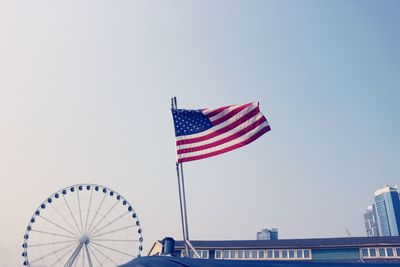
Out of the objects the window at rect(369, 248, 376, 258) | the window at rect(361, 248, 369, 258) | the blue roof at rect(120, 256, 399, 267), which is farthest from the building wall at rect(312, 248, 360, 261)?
the blue roof at rect(120, 256, 399, 267)

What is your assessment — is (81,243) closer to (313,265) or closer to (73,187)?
(73,187)

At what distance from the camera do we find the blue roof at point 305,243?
139ft

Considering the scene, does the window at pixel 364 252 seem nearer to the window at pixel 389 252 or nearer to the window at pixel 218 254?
the window at pixel 389 252

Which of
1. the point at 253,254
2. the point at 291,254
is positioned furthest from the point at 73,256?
the point at 291,254

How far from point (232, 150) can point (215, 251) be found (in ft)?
126

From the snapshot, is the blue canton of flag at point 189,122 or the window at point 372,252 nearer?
the blue canton of flag at point 189,122

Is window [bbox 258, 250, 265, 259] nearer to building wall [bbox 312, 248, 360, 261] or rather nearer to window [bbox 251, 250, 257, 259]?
window [bbox 251, 250, 257, 259]

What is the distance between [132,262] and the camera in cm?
495

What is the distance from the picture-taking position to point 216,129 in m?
13.5

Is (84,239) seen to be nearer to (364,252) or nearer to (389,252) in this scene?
(364,252)

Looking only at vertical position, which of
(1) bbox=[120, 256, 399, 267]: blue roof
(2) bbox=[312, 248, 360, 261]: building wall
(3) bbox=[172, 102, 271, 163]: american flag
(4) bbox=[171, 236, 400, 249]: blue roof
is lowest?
(1) bbox=[120, 256, 399, 267]: blue roof

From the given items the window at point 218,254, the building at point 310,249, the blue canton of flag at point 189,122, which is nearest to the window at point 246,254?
the building at point 310,249

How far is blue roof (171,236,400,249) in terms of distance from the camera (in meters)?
42.4

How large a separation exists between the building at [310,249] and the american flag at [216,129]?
93.7ft
